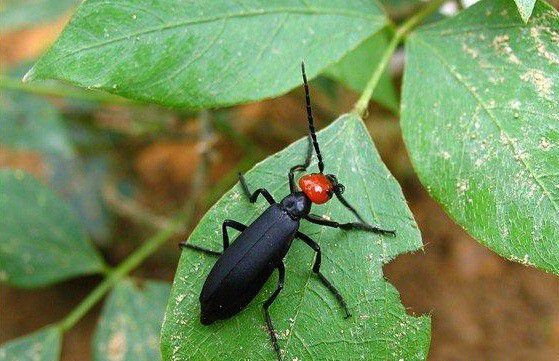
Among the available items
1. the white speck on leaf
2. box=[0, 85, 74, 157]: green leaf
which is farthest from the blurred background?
the white speck on leaf

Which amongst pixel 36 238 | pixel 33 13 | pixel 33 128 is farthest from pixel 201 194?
pixel 33 13

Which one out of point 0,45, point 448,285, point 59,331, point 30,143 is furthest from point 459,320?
point 0,45

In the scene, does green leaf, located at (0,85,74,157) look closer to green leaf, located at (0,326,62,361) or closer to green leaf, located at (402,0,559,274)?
green leaf, located at (0,326,62,361)

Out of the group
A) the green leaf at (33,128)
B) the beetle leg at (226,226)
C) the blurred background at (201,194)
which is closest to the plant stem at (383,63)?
the beetle leg at (226,226)

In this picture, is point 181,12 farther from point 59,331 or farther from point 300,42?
point 59,331

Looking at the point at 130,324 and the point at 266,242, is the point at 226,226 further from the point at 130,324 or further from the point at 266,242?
the point at 130,324

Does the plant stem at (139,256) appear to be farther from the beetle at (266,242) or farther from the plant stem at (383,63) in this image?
the plant stem at (383,63)
